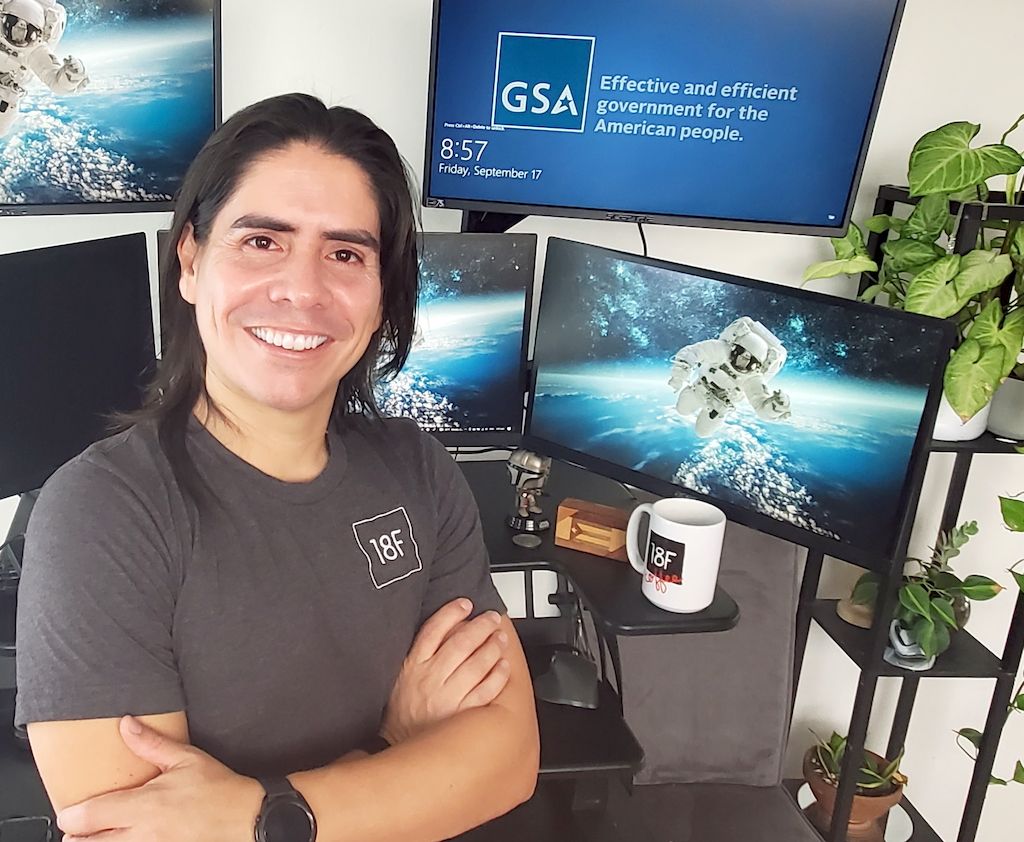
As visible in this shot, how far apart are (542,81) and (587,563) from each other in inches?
31.2

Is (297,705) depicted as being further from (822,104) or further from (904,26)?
(904,26)

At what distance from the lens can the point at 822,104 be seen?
1567 mm

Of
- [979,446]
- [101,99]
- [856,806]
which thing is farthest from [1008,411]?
[101,99]

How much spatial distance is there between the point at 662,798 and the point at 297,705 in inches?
37.9

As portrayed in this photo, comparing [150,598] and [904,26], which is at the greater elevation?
[904,26]

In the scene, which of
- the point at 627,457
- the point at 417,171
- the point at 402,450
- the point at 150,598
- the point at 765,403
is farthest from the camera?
the point at 417,171

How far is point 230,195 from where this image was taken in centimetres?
102

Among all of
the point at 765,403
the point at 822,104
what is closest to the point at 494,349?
the point at 765,403

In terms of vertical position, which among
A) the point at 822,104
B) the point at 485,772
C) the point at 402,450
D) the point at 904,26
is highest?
the point at 904,26

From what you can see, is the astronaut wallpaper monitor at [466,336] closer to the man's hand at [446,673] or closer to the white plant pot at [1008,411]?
the man's hand at [446,673]

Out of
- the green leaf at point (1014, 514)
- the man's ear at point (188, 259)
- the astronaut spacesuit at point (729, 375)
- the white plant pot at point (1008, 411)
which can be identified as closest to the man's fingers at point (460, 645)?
the man's ear at point (188, 259)

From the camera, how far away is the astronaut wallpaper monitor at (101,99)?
1447mm

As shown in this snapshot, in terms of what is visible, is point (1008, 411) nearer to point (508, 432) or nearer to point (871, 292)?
point (871, 292)

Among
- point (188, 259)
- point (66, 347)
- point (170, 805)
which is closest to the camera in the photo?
point (170, 805)
